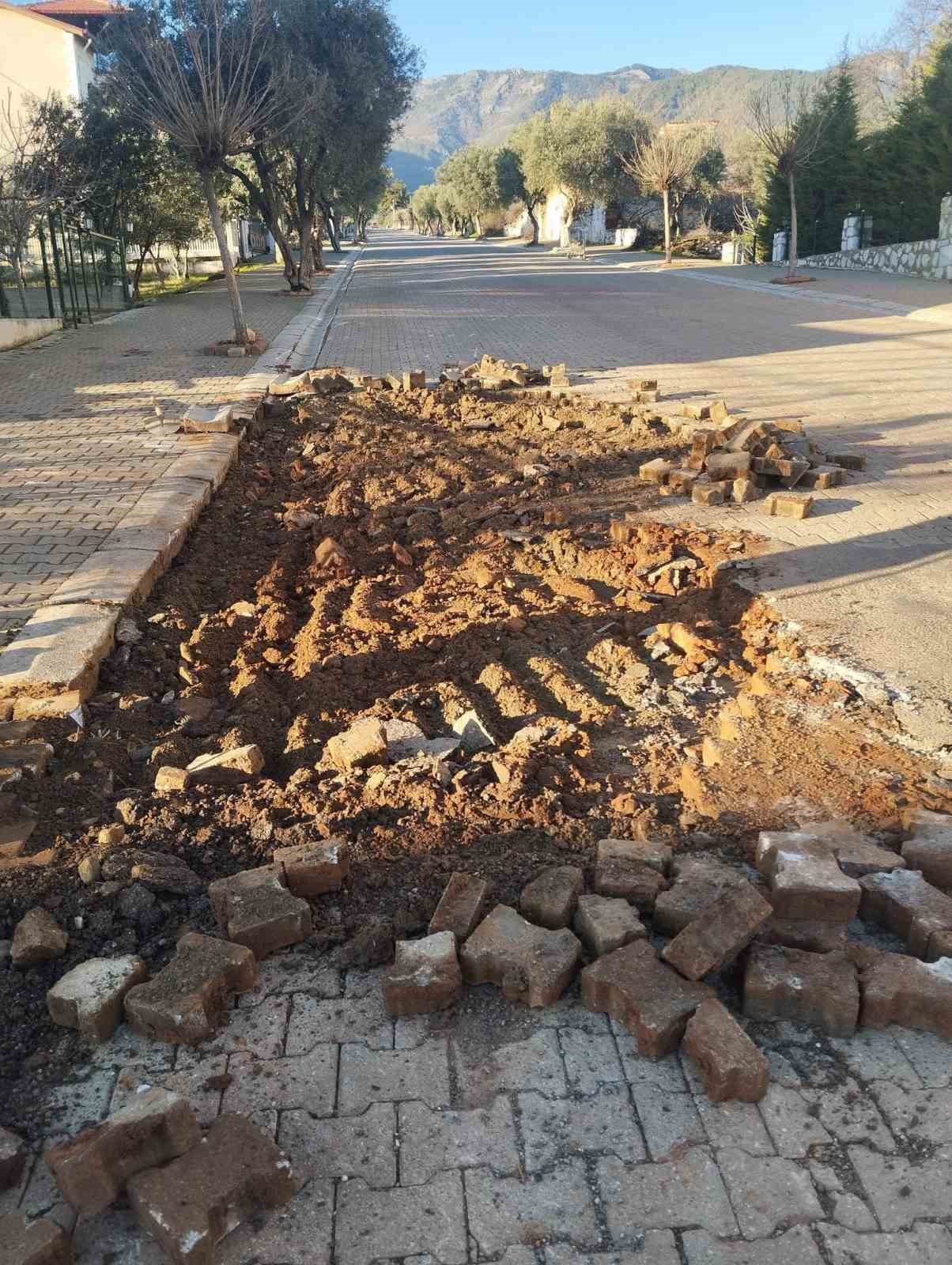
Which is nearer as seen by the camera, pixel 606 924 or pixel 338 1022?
pixel 338 1022

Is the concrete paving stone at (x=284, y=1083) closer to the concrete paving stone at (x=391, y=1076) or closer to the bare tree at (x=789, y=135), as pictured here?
the concrete paving stone at (x=391, y=1076)

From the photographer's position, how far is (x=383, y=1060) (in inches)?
101

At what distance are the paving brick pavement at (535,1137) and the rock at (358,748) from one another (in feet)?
3.43

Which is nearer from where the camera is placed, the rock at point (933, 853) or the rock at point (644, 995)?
the rock at point (644, 995)

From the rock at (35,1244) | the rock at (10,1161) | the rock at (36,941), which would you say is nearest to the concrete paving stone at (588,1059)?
the rock at (35,1244)

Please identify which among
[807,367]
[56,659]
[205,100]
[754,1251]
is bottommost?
[754,1251]

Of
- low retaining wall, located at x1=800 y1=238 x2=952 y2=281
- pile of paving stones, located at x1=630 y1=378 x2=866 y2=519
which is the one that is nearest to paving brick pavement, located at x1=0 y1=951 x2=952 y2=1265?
pile of paving stones, located at x1=630 y1=378 x2=866 y2=519

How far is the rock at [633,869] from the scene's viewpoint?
297cm

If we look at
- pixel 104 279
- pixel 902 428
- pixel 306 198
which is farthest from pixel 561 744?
pixel 306 198

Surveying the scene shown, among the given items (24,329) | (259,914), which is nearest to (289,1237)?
(259,914)

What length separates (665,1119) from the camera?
7.79 feet

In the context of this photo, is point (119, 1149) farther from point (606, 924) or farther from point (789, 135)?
point (789, 135)

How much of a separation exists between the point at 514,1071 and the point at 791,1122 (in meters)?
0.68

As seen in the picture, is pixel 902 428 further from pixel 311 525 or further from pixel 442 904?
pixel 442 904
